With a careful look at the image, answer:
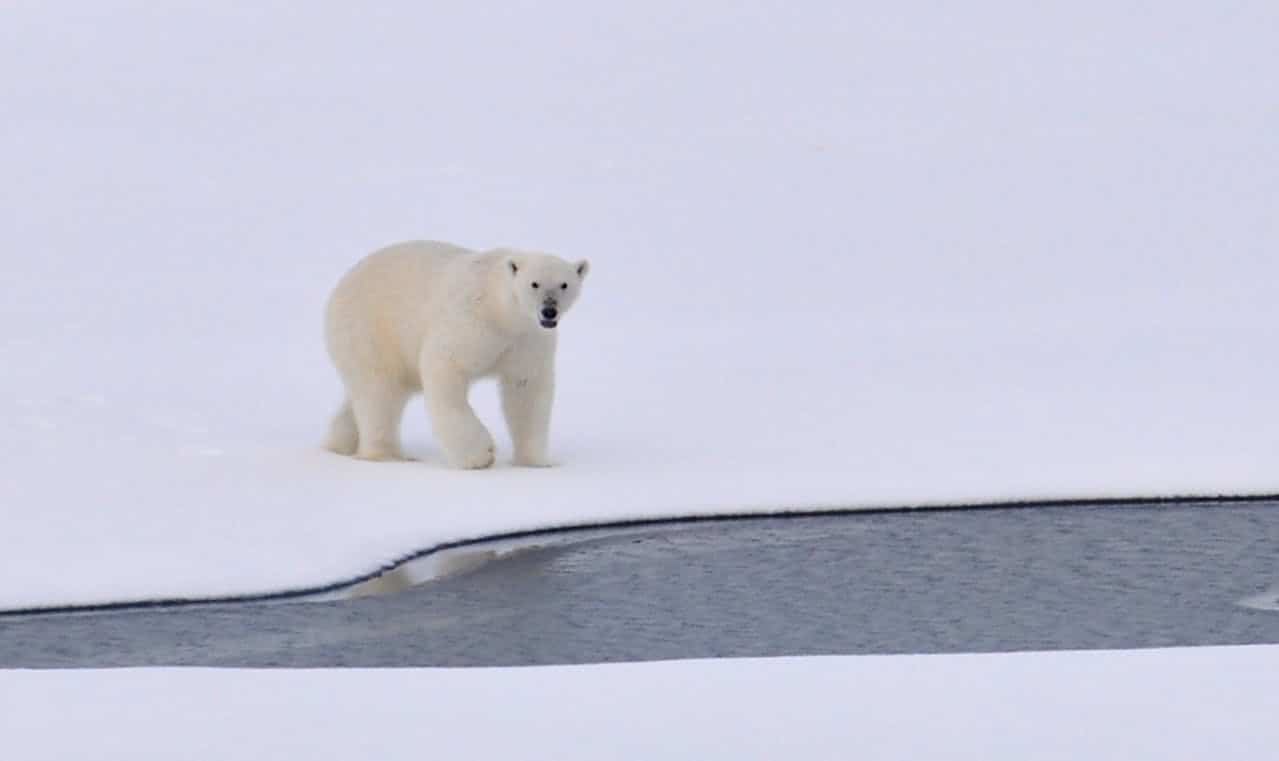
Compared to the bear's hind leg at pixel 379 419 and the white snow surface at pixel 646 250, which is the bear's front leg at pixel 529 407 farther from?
the bear's hind leg at pixel 379 419

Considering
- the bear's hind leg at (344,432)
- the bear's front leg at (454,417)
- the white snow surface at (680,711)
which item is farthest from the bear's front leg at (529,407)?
the white snow surface at (680,711)

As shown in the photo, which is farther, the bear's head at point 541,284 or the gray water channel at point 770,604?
the bear's head at point 541,284

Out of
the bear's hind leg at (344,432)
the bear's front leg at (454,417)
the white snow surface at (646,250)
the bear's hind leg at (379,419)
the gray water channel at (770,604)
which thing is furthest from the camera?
the bear's hind leg at (344,432)

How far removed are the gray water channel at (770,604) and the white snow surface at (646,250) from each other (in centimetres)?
38

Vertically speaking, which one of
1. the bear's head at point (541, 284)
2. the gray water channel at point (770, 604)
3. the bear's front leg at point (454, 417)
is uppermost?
the bear's head at point (541, 284)

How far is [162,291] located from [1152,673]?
30.0 ft

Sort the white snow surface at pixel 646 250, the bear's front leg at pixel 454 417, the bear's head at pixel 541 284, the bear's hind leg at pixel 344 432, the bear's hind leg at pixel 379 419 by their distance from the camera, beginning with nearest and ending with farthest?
the bear's head at pixel 541 284 < the white snow surface at pixel 646 250 < the bear's front leg at pixel 454 417 < the bear's hind leg at pixel 379 419 < the bear's hind leg at pixel 344 432

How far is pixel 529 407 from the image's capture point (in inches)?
335

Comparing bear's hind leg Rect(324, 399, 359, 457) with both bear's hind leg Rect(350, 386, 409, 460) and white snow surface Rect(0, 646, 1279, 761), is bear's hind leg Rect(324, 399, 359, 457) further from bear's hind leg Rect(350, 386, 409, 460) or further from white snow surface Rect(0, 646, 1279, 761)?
white snow surface Rect(0, 646, 1279, 761)

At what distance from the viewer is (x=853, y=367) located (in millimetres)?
11242

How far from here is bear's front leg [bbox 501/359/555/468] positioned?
846 centimetres

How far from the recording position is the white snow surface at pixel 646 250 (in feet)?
27.1

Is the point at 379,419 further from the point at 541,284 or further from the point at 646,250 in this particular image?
the point at 646,250

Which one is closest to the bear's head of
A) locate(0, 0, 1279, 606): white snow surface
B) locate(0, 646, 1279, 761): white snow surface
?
locate(0, 0, 1279, 606): white snow surface
